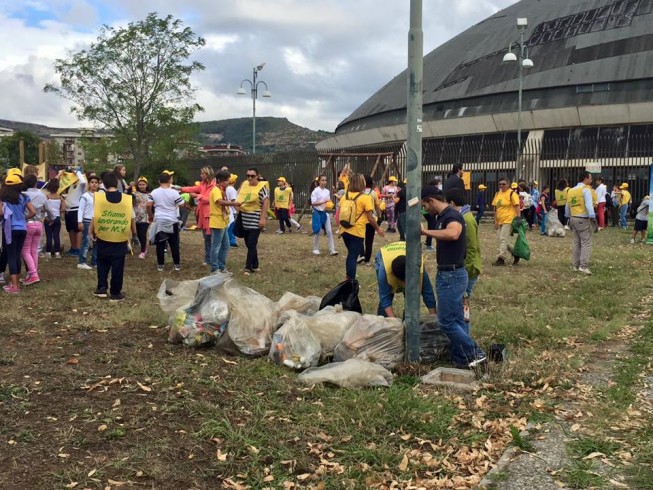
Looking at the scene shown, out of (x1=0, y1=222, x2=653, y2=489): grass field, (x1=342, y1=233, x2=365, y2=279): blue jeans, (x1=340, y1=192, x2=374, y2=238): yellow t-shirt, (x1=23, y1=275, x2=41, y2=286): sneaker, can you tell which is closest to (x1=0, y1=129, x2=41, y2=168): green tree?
(x1=23, y1=275, x2=41, y2=286): sneaker

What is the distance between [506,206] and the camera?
12672mm

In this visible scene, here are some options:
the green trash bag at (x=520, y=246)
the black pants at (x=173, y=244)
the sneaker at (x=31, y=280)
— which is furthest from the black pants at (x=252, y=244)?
the green trash bag at (x=520, y=246)

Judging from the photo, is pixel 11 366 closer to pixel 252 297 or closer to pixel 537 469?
pixel 252 297

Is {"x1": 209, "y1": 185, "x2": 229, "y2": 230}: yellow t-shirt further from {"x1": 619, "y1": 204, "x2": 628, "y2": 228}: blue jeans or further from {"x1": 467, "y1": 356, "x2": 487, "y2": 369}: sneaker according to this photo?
{"x1": 619, "y1": 204, "x2": 628, "y2": 228}: blue jeans

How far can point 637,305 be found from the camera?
29.3 feet

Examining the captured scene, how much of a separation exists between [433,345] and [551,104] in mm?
35575

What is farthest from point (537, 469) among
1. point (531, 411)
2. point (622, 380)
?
point (622, 380)

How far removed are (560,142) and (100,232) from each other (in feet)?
109

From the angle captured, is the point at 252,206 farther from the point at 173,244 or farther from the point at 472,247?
the point at 472,247

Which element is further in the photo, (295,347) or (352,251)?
(352,251)

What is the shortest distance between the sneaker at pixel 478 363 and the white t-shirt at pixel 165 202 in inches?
256

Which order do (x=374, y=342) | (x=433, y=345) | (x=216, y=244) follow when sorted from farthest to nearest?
1. (x=216, y=244)
2. (x=433, y=345)
3. (x=374, y=342)

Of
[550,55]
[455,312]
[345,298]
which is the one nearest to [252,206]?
[345,298]

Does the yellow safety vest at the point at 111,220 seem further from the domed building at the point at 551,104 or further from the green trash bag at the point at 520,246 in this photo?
the domed building at the point at 551,104
